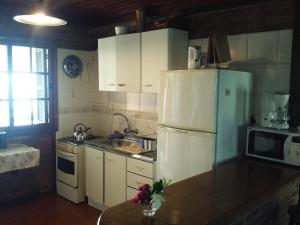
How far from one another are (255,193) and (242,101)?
41.4 inches

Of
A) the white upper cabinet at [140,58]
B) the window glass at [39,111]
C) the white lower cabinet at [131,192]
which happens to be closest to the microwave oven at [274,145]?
the white upper cabinet at [140,58]

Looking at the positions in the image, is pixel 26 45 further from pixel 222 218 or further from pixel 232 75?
pixel 222 218

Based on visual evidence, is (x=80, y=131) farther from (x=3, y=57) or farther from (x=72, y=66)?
(x=3, y=57)

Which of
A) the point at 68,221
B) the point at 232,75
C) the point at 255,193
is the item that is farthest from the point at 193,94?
the point at 68,221

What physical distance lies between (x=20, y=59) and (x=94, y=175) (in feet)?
5.71

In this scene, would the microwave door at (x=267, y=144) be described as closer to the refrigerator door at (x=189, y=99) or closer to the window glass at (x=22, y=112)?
the refrigerator door at (x=189, y=99)

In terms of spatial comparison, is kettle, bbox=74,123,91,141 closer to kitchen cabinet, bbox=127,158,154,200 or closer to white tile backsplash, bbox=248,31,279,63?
kitchen cabinet, bbox=127,158,154,200

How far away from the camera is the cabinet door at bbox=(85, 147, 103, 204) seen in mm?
3596

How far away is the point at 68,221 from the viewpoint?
11.1ft

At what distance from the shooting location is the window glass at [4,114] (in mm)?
3676

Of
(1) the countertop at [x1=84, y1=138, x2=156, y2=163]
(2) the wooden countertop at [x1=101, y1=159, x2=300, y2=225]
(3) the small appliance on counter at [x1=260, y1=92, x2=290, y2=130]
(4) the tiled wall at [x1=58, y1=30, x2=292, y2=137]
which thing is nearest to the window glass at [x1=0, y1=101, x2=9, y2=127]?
(4) the tiled wall at [x1=58, y1=30, x2=292, y2=137]

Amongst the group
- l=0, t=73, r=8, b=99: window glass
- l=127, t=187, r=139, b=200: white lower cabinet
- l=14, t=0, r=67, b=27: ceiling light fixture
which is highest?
l=14, t=0, r=67, b=27: ceiling light fixture

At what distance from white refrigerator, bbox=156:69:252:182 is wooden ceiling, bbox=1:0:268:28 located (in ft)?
2.70

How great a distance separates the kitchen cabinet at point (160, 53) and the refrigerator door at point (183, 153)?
2.16 feet
